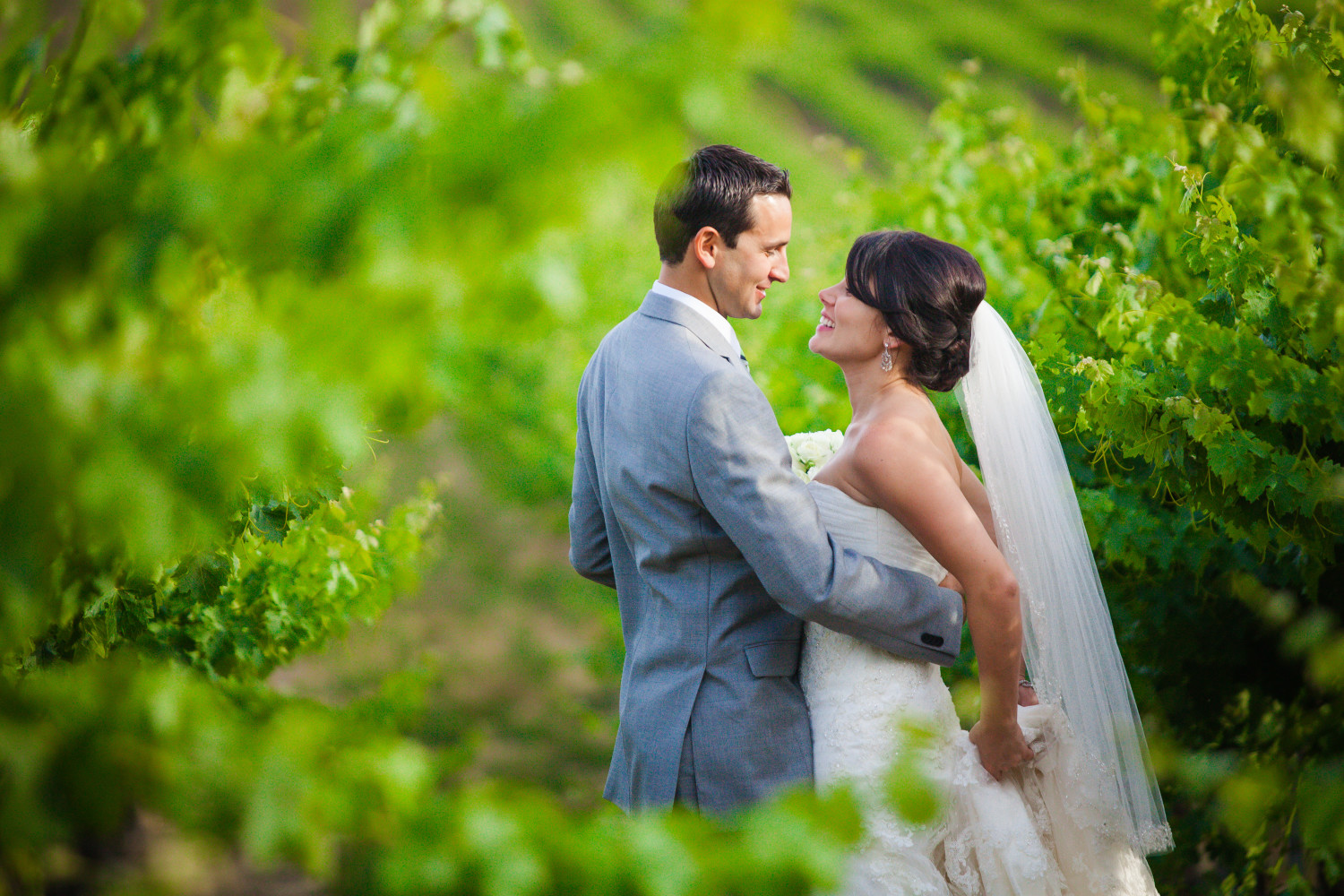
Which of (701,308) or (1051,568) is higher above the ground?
(701,308)

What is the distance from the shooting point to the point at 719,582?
232 cm

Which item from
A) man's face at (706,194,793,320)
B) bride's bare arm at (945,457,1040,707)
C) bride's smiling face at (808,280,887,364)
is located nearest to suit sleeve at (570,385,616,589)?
man's face at (706,194,793,320)

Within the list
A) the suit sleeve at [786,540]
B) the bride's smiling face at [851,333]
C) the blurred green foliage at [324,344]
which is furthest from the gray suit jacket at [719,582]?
the blurred green foliage at [324,344]

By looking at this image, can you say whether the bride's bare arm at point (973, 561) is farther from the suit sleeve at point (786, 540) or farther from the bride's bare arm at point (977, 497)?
the bride's bare arm at point (977, 497)

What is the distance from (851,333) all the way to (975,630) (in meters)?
0.83

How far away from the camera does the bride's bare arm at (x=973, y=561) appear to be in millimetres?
2283

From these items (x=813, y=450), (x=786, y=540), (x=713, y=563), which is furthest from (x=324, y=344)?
(x=813, y=450)

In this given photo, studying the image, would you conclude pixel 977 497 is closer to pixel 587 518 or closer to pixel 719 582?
pixel 719 582

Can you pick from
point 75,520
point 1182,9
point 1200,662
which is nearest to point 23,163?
point 75,520

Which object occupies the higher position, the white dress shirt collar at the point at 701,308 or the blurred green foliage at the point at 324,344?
the blurred green foliage at the point at 324,344

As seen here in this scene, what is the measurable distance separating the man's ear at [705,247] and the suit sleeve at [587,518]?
0.50m

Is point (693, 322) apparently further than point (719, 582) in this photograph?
Yes

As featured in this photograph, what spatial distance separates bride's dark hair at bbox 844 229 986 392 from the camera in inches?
100

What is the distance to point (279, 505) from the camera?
94.9 inches
